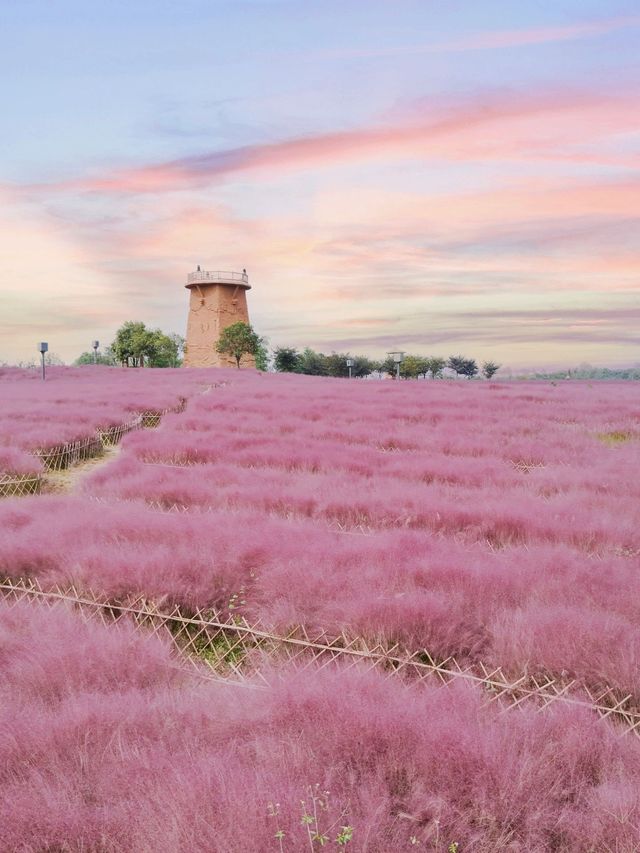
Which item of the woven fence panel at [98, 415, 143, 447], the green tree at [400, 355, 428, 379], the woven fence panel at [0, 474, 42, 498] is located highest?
the green tree at [400, 355, 428, 379]

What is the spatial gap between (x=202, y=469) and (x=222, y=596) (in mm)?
4126

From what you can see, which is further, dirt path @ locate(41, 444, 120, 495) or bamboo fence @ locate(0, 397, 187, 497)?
dirt path @ locate(41, 444, 120, 495)

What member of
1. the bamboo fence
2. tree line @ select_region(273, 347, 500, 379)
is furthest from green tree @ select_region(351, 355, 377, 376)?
the bamboo fence

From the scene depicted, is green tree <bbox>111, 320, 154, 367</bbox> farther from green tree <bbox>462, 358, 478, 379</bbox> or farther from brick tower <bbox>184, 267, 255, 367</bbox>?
green tree <bbox>462, 358, 478, 379</bbox>

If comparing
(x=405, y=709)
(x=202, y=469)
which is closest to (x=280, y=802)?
(x=405, y=709)

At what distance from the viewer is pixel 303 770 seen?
219 centimetres

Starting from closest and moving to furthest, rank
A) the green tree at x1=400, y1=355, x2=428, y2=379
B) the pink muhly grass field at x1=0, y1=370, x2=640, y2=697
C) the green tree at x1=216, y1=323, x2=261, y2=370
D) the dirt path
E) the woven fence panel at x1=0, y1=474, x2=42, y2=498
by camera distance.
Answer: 1. the pink muhly grass field at x1=0, y1=370, x2=640, y2=697
2. the woven fence panel at x1=0, y1=474, x2=42, y2=498
3. the dirt path
4. the green tree at x1=216, y1=323, x2=261, y2=370
5. the green tree at x1=400, y1=355, x2=428, y2=379

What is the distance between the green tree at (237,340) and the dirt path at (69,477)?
4378 centimetres

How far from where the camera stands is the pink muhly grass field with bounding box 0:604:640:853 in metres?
1.94

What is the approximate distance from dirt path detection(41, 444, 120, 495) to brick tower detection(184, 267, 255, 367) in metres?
47.5

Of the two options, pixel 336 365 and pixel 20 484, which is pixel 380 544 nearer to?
pixel 20 484

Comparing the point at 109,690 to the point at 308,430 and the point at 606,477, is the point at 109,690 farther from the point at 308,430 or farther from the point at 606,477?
the point at 308,430

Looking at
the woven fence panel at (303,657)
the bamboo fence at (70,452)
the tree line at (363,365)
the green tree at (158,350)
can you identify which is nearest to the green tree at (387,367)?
the tree line at (363,365)

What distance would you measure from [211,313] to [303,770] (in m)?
59.6
